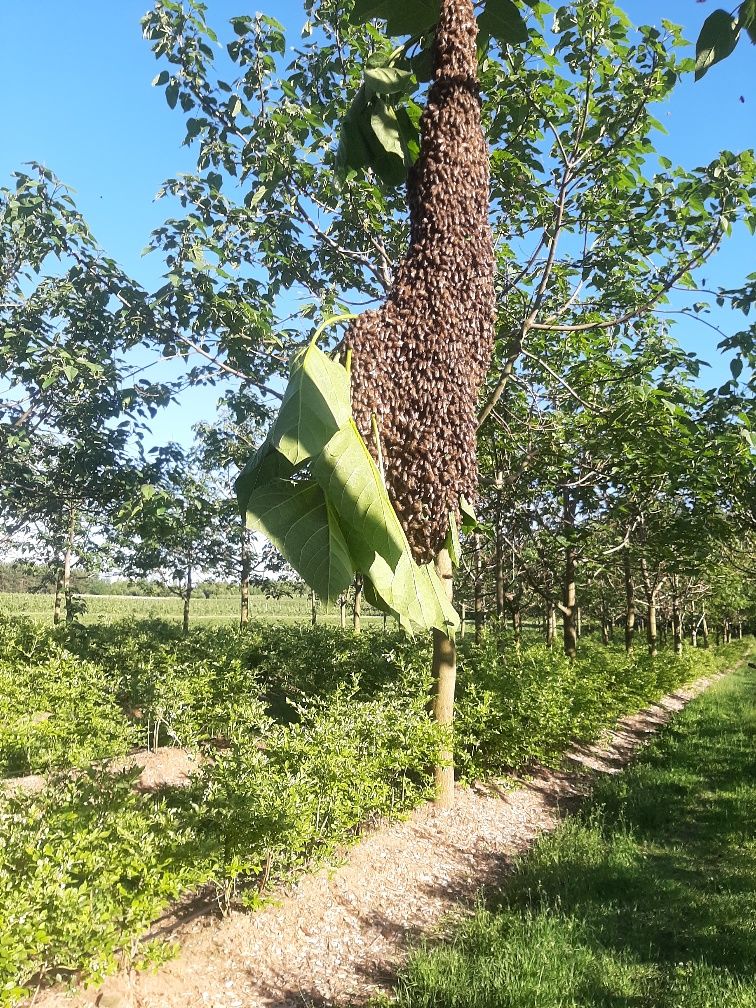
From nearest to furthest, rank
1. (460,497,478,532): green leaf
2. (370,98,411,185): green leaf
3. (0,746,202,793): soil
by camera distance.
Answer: (460,497,478,532): green leaf
(370,98,411,185): green leaf
(0,746,202,793): soil

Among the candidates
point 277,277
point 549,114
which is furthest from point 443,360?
point 277,277

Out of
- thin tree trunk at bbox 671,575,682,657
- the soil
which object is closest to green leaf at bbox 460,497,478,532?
the soil

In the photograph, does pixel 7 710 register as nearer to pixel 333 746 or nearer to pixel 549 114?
pixel 333 746

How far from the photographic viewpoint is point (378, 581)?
1247 mm

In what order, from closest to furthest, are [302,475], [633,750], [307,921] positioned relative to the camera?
[302,475]
[307,921]
[633,750]

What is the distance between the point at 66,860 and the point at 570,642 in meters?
11.1

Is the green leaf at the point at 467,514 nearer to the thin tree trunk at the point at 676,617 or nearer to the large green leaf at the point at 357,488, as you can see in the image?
the large green leaf at the point at 357,488

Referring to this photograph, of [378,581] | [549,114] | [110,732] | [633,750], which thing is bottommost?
[633,750]

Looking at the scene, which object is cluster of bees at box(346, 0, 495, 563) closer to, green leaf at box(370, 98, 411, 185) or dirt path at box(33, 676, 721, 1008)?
green leaf at box(370, 98, 411, 185)

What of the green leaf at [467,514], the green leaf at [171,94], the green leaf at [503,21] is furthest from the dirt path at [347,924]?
the green leaf at [171,94]

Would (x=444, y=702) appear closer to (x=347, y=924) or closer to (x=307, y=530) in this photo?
(x=347, y=924)

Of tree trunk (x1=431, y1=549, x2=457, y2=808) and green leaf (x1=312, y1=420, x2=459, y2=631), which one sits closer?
green leaf (x1=312, y1=420, x2=459, y2=631)

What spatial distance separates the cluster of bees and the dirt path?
11.4 ft

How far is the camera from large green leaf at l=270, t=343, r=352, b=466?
41.1 inches
